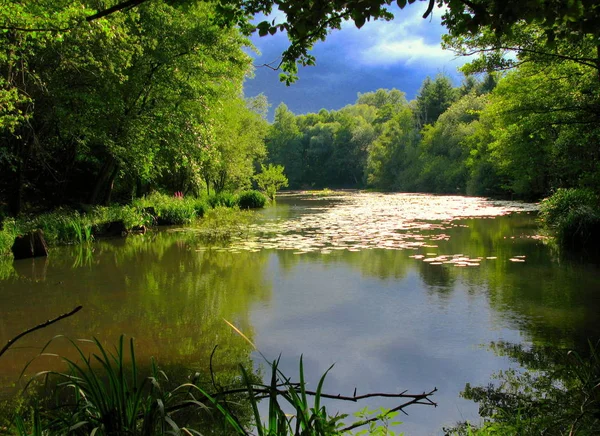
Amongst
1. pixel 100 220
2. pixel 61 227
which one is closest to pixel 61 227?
Answer: pixel 61 227

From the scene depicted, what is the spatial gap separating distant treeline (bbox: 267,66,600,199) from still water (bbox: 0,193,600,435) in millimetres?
3071

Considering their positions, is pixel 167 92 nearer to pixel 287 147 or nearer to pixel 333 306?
pixel 333 306

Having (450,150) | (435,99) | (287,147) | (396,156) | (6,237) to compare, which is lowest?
(6,237)

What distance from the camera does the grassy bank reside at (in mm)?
10883

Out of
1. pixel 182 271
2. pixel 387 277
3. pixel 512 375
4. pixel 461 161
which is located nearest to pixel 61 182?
pixel 182 271

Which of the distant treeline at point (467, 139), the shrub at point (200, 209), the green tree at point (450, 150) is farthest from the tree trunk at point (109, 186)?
the green tree at point (450, 150)

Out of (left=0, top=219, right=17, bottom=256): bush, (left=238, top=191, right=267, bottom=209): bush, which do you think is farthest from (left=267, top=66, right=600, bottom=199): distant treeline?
(left=238, top=191, right=267, bottom=209): bush

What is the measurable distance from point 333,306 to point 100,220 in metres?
9.51

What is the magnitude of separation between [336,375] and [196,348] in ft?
4.67

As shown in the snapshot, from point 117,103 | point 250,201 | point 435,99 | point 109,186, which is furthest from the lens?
point 435,99

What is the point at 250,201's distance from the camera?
81.8 ft

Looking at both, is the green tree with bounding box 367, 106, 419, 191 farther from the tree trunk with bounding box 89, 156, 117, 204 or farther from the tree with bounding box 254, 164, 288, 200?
the tree trunk with bounding box 89, 156, 117, 204

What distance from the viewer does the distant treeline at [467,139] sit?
10.2 m

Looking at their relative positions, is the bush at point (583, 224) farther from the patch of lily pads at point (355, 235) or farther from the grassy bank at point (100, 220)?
the grassy bank at point (100, 220)
